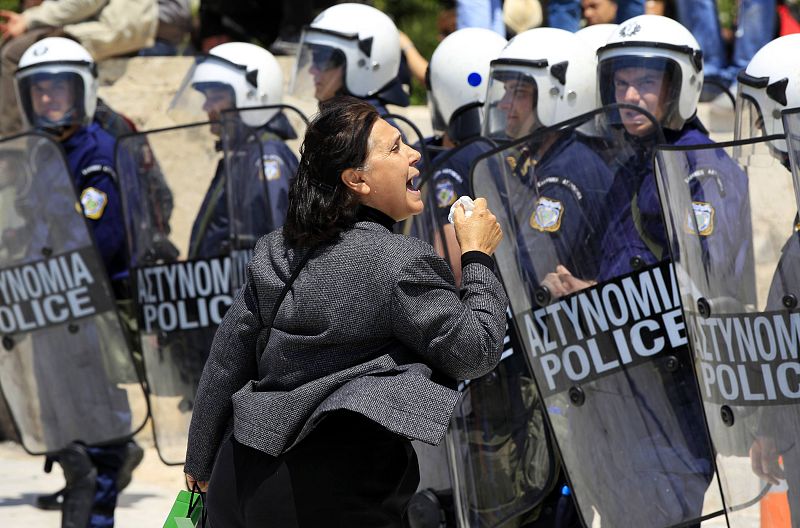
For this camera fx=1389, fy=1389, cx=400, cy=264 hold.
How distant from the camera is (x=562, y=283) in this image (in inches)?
148

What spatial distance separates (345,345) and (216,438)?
42cm

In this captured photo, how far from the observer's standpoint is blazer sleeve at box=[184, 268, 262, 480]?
2914mm

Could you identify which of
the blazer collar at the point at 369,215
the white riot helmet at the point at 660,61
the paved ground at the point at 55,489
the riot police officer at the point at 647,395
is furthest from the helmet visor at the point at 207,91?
the blazer collar at the point at 369,215

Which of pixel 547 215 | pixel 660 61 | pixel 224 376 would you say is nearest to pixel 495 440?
pixel 547 215

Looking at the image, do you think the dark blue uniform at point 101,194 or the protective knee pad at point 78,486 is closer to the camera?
the protective knee pad at point 78,486

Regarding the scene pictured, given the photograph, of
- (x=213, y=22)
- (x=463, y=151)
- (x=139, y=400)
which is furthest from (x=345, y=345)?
(x=213, y=22)

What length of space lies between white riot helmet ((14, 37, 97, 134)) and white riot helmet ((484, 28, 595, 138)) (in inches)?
81.2

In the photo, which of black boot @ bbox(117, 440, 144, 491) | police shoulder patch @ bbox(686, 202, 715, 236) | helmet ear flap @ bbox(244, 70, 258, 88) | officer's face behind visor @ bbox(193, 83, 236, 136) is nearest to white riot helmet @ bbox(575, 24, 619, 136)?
police shoulder patch @ bbox(686, 202, 715, 236)

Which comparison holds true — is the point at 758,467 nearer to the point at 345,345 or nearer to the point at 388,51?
the point at 345,345

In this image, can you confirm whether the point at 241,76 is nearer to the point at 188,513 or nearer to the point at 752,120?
the point at 752,120

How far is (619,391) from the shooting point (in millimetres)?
3705

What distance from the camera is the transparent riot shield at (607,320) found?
12.0ft

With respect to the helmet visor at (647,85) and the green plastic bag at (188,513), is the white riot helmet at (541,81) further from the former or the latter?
the green plastic bag at (188,513)

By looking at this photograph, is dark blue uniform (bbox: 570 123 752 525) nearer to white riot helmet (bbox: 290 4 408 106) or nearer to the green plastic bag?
the green plastic bag
